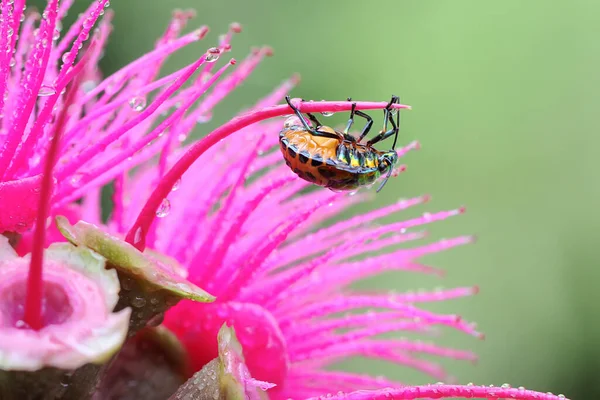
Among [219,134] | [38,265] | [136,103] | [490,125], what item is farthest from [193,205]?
[490,125]

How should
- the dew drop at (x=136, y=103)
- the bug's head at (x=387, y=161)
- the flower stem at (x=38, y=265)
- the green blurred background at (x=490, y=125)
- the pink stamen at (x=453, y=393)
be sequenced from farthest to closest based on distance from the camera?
the green blurred background at (x=490, y=125) → the bug's head at (x=387, y=161) → the dew drop at (x=136, y=103) → the pink stamen at (x=453, y=393) → the flower stem at (x=38, y=265)

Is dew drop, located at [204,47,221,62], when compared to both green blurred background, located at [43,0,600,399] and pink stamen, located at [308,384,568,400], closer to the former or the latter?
pink stamen, located at [308,384,568,400]

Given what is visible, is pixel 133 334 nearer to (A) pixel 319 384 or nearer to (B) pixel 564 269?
(A) pixel 319 384

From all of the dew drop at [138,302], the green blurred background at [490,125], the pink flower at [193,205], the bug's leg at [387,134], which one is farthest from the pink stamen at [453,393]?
the green blurred background at [490,125]

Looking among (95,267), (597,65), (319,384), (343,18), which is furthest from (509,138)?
(95,267)

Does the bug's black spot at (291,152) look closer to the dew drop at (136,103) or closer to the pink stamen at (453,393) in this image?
the dew drop at (136,103)

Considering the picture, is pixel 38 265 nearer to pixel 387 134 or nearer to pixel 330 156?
pixel 330 156

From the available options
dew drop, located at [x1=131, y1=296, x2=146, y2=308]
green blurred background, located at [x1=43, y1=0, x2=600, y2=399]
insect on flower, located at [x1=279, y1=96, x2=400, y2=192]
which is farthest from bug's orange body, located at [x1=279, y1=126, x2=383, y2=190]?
green blurred background, located at [x1=43, y1=0, x2=600, y2=399]
